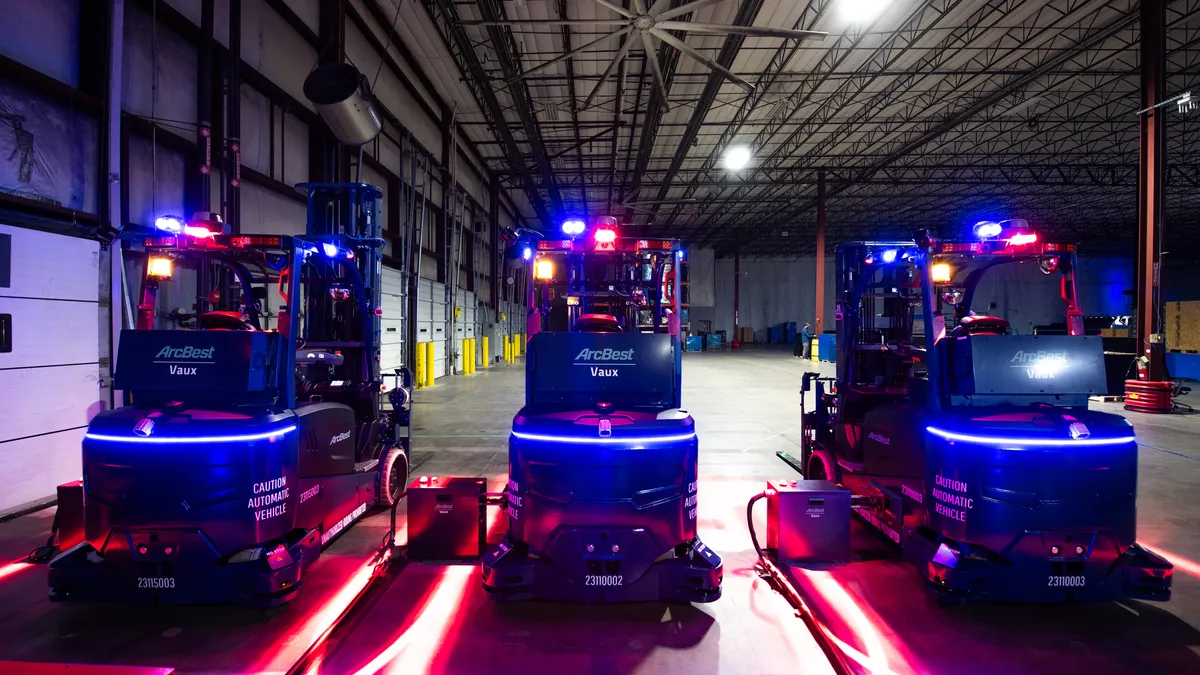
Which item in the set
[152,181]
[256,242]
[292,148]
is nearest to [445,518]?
[256,242]

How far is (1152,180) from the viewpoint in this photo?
1252cm

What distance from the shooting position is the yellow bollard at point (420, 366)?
16016 millimetres

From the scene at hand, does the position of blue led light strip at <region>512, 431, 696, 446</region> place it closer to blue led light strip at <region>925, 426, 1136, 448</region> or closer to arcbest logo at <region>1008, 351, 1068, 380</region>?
blue led light strip at <region>925, 426, 1136, 448</region>

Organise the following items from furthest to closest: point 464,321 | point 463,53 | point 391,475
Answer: point 464,321
point 463,53
point 391,475

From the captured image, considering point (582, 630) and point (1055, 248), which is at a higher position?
point (1055, 248)

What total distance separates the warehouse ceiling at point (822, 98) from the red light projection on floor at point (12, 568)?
9.90 m

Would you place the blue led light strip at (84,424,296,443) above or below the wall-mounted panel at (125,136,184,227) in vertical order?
below

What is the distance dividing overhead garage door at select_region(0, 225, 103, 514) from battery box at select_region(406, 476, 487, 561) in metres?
4.64

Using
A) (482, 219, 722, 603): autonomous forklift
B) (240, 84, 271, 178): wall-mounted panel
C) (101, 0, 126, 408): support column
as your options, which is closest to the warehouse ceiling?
(240, 84, 271, 178): wall-mounted panel

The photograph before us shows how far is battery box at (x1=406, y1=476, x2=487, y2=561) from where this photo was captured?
4.75 m

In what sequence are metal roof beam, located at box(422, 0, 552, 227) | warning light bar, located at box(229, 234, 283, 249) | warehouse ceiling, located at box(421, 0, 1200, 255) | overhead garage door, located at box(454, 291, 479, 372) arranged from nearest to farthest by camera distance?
warning light bar, located at box(229, 234, 283, 249), metal roof beam, located at box(422, 0, 552, 227), warehouse ceiling, located at box(421, 0, 1200, 255), overhead garage door, located at box(454, 291, 479, 372)

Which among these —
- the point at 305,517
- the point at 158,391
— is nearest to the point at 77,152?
the point at 158,391

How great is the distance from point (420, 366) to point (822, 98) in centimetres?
1668

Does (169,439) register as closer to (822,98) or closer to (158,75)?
(158,75)
